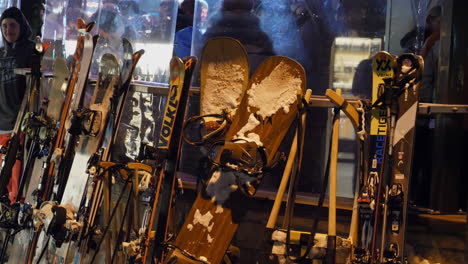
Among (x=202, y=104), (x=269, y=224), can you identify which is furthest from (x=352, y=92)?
(x=269, y=224)

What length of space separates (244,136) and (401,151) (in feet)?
2.72

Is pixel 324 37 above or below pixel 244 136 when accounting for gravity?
above

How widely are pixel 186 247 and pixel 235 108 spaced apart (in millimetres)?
807

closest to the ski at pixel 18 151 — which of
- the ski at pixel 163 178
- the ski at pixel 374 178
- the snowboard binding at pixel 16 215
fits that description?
the snowboard binding at pixel 16 215

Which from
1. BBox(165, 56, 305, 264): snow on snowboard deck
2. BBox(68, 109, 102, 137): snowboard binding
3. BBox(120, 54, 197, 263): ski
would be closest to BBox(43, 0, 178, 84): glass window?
BBox(68, 109, 102, 137): snowboard binding

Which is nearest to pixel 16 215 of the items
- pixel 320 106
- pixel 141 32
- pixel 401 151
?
pixel 141 32

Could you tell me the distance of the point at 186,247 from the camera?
2854 millimetres

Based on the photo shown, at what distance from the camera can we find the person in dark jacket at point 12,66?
15.4 feet

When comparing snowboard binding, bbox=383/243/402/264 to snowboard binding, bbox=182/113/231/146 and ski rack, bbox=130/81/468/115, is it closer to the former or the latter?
ski rack, bbox=130/81/468/115

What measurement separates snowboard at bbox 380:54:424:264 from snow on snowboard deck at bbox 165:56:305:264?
1.81 feet

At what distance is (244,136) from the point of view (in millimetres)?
2932

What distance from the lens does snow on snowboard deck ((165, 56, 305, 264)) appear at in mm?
2809

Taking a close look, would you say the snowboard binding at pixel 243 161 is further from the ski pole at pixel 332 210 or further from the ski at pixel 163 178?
the ski pole at pixel 332 210

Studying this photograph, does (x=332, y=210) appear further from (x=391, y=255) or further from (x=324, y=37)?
(x=324, y=37)
